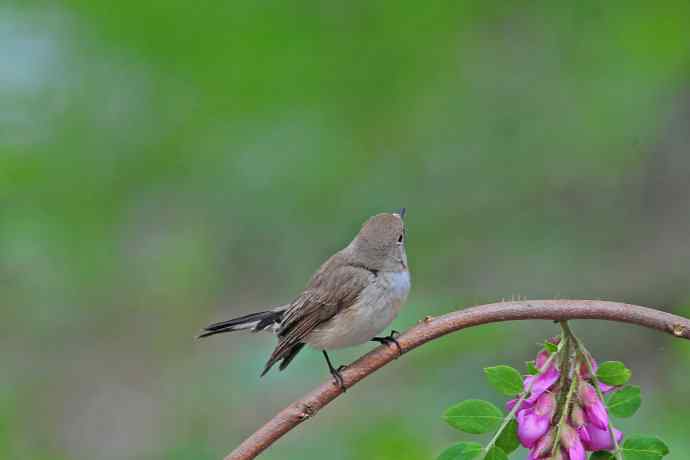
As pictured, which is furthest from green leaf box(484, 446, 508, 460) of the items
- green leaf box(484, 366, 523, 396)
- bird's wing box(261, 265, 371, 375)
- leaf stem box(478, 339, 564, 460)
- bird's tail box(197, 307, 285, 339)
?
bird's tail box(197, 307, 285, 339)

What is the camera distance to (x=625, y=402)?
1.78m

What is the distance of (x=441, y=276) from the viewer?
16.3ft

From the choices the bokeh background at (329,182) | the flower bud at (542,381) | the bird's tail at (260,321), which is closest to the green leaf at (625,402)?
the flower bud at (542,381)

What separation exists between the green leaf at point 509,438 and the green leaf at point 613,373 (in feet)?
0.61

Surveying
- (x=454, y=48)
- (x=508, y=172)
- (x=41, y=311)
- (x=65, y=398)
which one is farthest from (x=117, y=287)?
(x=454, y=48)

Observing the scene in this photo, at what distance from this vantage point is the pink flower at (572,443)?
5.40 ft

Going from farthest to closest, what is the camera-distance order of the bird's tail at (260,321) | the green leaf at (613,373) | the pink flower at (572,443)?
the bird's tail at (260,321) → the green leaf at (613,373) → the pink flower at (572,443)

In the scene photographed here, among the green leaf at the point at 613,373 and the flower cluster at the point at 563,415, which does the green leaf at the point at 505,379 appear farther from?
the green leaf at the point at 613,373

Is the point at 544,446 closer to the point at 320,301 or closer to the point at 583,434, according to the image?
the point at 583,434

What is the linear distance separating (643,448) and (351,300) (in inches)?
56.7

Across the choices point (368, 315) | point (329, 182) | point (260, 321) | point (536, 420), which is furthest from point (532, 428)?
point (329, 182)

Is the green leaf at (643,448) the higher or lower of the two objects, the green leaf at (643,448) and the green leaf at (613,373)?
the lower

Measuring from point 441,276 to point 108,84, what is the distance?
6.51 ft

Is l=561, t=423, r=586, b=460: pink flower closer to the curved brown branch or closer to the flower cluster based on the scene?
the flower cluster
